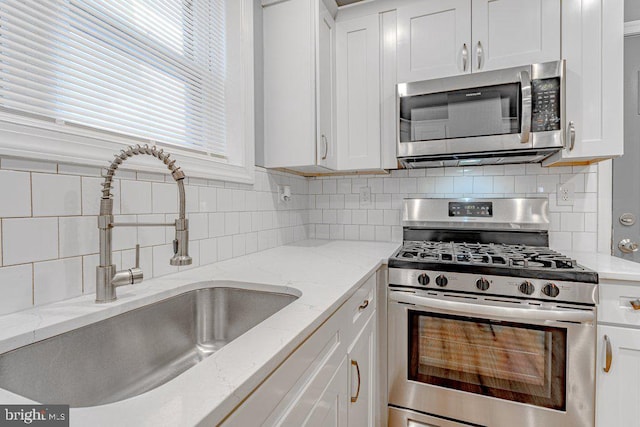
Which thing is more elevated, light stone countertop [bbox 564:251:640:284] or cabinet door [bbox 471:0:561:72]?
cabinet door [bbox 471:0:561:72]

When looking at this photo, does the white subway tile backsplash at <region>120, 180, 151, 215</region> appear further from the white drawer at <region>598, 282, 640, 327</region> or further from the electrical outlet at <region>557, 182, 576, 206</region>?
the electrical outlet at <region>557, 182, 576, 206</region>

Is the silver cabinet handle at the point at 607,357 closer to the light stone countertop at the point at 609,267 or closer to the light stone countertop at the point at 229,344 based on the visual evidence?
the light stone countertop at the point at 609,267

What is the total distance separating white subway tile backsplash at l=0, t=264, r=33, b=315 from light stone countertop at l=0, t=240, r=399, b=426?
25 mm

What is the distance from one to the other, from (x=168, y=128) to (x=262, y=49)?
880 mm

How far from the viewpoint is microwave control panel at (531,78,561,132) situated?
5.12 ft

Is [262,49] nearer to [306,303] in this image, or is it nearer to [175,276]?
[175,276]

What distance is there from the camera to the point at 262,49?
6.17 ft

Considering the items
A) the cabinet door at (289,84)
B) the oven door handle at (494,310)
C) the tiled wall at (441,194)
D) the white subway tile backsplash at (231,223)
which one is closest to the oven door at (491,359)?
the oven door handle at (494,310)

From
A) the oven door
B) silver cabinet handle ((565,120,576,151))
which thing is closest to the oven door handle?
the oven door

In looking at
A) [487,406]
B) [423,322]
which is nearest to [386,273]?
[423,322]

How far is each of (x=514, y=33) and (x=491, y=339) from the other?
5.21ft

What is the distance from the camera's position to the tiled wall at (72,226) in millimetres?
792

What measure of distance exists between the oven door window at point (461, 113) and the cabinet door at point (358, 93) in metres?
0.25

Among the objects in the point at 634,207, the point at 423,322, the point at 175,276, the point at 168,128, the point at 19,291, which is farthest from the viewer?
the point at 634,207
